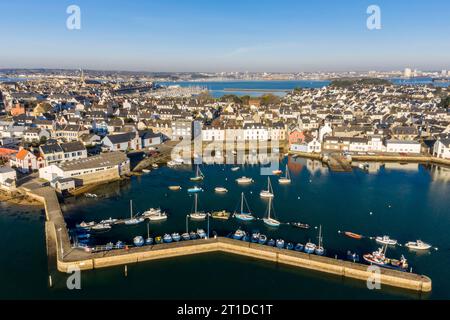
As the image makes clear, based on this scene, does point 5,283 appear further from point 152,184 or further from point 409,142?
point 409,142

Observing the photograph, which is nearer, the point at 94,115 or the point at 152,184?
the point at 152,184

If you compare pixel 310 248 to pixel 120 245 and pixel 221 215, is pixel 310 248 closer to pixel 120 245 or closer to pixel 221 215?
pixel 221 215

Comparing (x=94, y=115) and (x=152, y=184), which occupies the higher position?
(x=94, y=115)

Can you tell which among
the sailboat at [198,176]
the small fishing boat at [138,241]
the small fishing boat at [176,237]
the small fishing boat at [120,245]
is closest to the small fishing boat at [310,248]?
the small fishing boat at [176,237]

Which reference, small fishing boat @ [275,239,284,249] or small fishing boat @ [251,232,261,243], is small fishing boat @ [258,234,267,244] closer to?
small fishing boat @ [251,232,261,243]

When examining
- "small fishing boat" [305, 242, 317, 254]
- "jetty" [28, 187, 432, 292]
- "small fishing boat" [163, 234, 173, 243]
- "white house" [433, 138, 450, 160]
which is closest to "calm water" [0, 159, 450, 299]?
"jetty" [28, 187, 432, 292]
